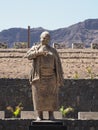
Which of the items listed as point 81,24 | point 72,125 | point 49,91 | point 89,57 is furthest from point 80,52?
point 81,24

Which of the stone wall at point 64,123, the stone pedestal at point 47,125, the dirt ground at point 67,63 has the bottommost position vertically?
the stone wall at point 64,123

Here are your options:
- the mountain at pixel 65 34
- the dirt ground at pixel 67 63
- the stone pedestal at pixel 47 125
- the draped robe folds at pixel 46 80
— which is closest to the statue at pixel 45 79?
the draped robe folds at pixel 46 80

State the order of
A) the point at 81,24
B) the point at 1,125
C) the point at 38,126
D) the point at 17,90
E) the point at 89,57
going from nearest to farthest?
the point at 38,126
the point at 1,125
the point at 17,90
the point at 89,57
the point at 81,24

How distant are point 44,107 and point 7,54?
67.1 ft

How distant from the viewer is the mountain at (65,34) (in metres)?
163

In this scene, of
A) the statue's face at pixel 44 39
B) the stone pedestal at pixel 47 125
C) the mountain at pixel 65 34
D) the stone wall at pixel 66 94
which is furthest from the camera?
the mountain at pixel 65 34

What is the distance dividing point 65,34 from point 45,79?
522ft

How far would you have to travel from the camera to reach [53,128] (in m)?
14.1

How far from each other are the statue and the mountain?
144 m

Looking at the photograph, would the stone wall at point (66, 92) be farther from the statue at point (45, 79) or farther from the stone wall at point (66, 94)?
the statue at point (45, 79)

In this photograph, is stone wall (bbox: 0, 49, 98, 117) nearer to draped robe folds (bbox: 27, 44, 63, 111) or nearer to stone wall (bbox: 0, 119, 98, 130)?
stone wall (bbox: 0, 119, 98, 130)

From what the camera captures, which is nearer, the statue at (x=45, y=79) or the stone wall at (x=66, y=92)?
the statue at (x=45, y=79)

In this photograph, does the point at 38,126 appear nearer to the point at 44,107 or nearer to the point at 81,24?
the point at 44,107

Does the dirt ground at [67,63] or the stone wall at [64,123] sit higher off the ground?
the dirt ground at [67,63]
